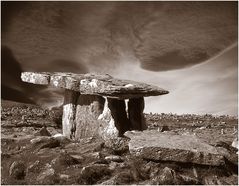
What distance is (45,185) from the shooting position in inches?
301

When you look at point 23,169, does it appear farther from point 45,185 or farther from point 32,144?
point 32,144

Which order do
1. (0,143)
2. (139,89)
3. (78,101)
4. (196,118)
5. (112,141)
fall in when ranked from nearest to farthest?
(112,141)
(0,143)
(139,89)
(78,101)
(196,118)

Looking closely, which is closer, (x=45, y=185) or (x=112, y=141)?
(x=45, y=185)

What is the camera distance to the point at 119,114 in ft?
38.2

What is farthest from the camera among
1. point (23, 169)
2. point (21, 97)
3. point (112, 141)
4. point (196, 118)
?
point (21, 97)

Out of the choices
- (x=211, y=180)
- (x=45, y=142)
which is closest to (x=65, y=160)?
(x=45, y=142)

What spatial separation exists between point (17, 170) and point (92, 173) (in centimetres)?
141

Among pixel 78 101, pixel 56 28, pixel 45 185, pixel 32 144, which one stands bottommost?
pixel 45 185

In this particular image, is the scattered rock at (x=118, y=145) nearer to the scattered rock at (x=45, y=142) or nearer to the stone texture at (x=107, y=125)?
the scattered rock at (x=45, y=142)

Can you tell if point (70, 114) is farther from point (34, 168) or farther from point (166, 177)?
point (166, 177)

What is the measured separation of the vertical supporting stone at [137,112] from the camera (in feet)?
39.2

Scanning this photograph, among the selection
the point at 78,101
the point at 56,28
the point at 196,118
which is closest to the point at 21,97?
the point at 56,28

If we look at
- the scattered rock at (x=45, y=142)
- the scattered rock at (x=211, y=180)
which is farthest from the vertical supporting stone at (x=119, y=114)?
the scattered rock at (x=211, y=180)

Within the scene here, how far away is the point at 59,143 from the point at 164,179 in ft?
9.96
